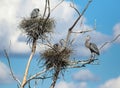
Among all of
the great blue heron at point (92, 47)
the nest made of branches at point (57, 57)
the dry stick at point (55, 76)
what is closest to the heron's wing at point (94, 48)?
the great blue heron at point (92, 47)

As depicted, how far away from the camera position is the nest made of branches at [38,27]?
56.0 feet

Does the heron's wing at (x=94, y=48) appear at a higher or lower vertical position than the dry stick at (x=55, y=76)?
higher

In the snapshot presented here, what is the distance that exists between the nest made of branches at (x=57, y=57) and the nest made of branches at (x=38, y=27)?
51cm

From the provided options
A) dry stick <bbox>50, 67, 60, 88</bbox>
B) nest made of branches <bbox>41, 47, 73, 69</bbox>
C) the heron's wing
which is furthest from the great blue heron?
dry stick <bbox>50, 67, 60, 88</bbox>

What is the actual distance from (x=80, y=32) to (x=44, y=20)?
1.12 m

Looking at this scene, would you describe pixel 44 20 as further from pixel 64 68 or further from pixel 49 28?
pixel 64 68

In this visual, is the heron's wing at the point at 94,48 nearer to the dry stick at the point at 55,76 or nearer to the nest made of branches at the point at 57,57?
the nest made of branches at the point at 57,57

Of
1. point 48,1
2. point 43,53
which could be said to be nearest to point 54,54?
point 43,53

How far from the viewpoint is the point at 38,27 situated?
17156 millimetres

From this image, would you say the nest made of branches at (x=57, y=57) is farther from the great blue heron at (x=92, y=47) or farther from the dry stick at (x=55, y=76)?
the great blue heron at (x=92, y=47)

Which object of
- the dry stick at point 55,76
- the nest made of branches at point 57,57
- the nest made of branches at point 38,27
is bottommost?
the dry stick at point 55,76

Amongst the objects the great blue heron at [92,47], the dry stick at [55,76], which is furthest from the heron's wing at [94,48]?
the dry stick at [55,76]

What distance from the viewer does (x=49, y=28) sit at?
56.1ft

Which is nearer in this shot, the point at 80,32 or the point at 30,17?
the point at 80,32
